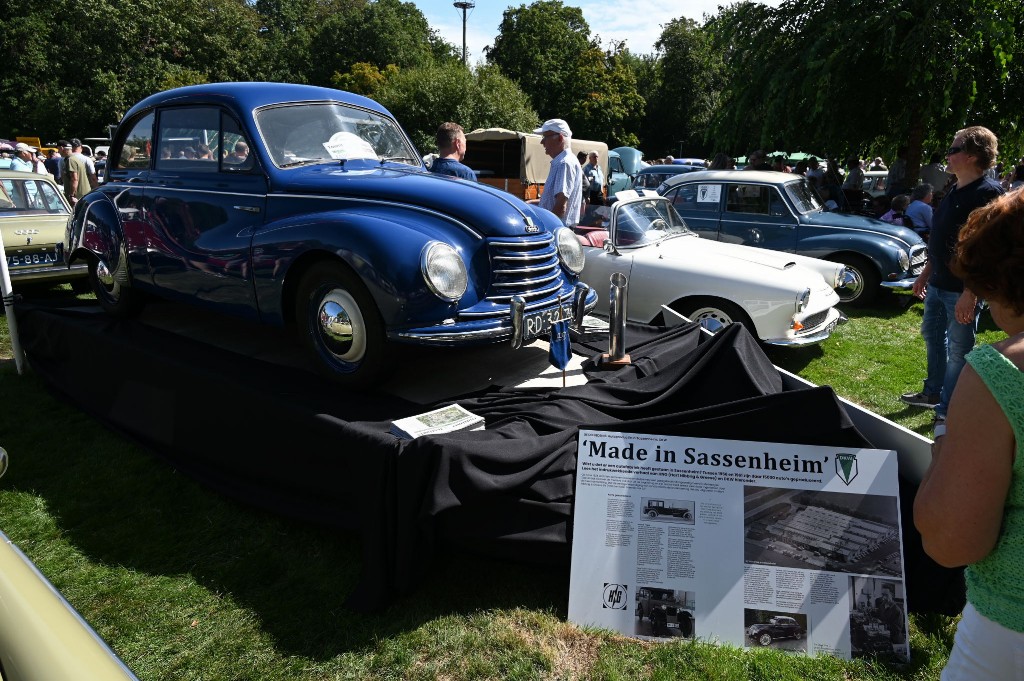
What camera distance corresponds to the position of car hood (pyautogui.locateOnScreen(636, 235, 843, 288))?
5938mm

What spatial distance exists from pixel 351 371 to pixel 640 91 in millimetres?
51738

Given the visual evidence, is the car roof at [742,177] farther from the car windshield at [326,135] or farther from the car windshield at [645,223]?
the car windshield at [326,135]

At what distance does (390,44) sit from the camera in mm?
47750

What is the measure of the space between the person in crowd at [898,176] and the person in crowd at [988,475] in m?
11.7

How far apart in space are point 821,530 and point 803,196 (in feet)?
23.4

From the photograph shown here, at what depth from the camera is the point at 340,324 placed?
3.52m

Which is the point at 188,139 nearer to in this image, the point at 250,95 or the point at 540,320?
the point at 250,95

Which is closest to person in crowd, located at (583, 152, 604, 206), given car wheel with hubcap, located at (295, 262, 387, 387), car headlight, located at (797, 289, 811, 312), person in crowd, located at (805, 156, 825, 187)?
person in crowd, located at (805, 156, 825, 187)

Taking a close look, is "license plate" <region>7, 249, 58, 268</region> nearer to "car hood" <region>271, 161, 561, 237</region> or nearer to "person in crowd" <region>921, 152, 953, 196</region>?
"car hood" <region>271, 161, 561, 237</region>

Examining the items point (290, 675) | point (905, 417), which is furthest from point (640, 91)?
point (290, 675)

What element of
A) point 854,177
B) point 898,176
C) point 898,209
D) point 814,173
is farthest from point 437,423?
point 854,177

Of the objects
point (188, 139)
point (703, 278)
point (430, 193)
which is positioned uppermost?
point (188, 139)

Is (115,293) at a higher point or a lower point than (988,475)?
lower

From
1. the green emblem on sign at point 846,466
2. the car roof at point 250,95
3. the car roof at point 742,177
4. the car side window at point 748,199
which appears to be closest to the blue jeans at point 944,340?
the green emblem on sign at point 846,466
